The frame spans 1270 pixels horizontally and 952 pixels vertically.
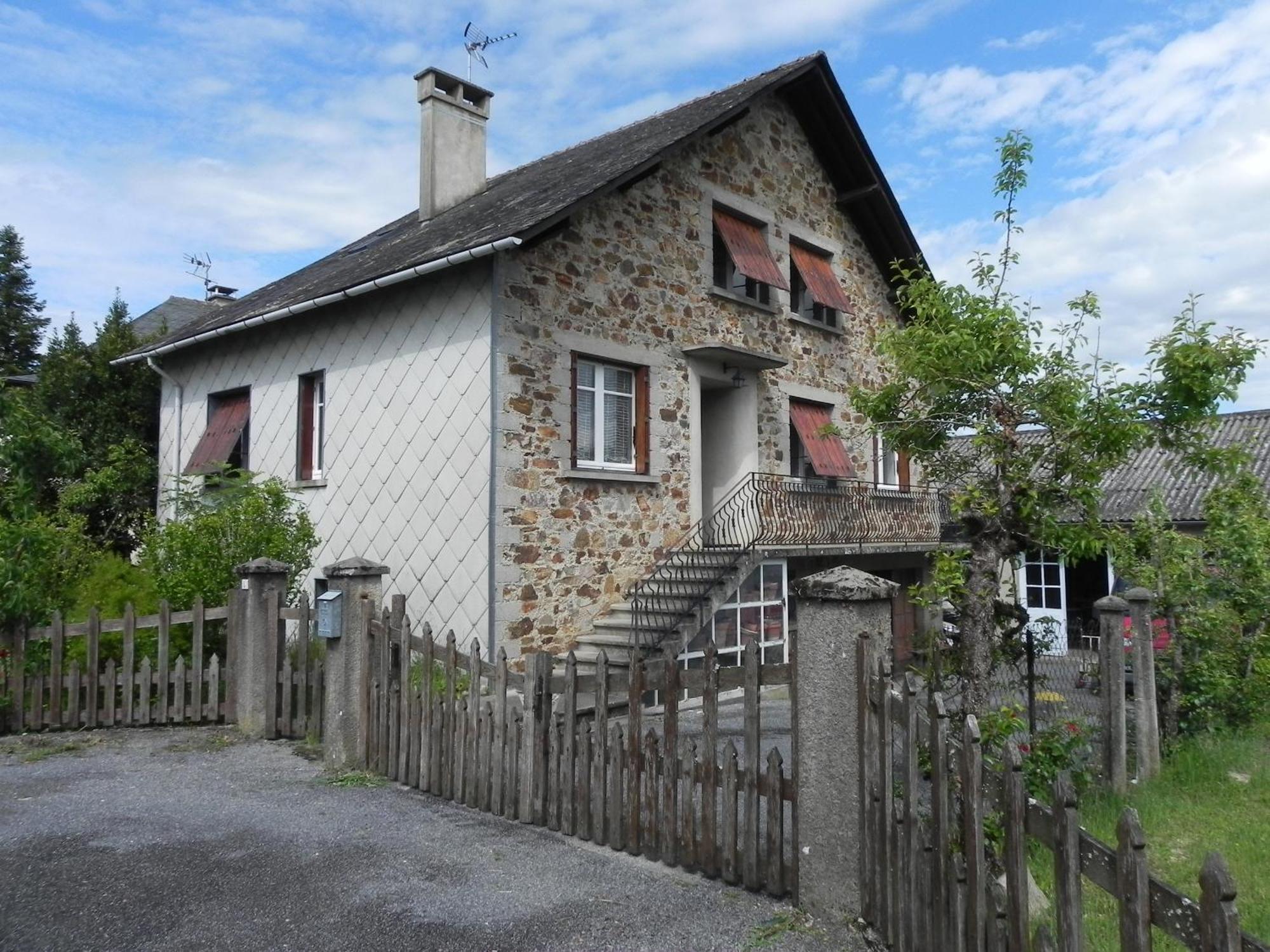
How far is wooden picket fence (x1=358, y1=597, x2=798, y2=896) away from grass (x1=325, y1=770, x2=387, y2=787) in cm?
7

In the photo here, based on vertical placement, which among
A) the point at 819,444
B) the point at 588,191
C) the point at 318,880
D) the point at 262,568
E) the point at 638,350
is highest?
the point at 588,191

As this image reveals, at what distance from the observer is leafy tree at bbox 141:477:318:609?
389 inches

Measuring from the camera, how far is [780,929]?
4.33 metres

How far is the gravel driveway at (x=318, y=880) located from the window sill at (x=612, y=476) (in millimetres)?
4965

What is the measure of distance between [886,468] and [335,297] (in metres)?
10.1

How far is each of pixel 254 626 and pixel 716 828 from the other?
5.35 metres

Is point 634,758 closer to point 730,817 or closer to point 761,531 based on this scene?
point 730,817

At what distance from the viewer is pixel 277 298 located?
13891 mm

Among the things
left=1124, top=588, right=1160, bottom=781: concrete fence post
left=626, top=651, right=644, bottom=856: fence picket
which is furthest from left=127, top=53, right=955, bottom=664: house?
left=626, top=651, right=644, bottom=856: fence picket

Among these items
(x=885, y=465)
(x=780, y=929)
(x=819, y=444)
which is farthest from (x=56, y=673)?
(x=885, y=465)

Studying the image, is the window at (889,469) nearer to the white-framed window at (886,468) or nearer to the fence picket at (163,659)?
the white-framed window at (886,468)

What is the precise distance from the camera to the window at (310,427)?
509 inches

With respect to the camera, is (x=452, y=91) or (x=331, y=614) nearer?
(x=331, y=614)

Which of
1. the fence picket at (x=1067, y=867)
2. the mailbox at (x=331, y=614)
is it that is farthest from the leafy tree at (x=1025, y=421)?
the mailbox at (x=331, y=614)
